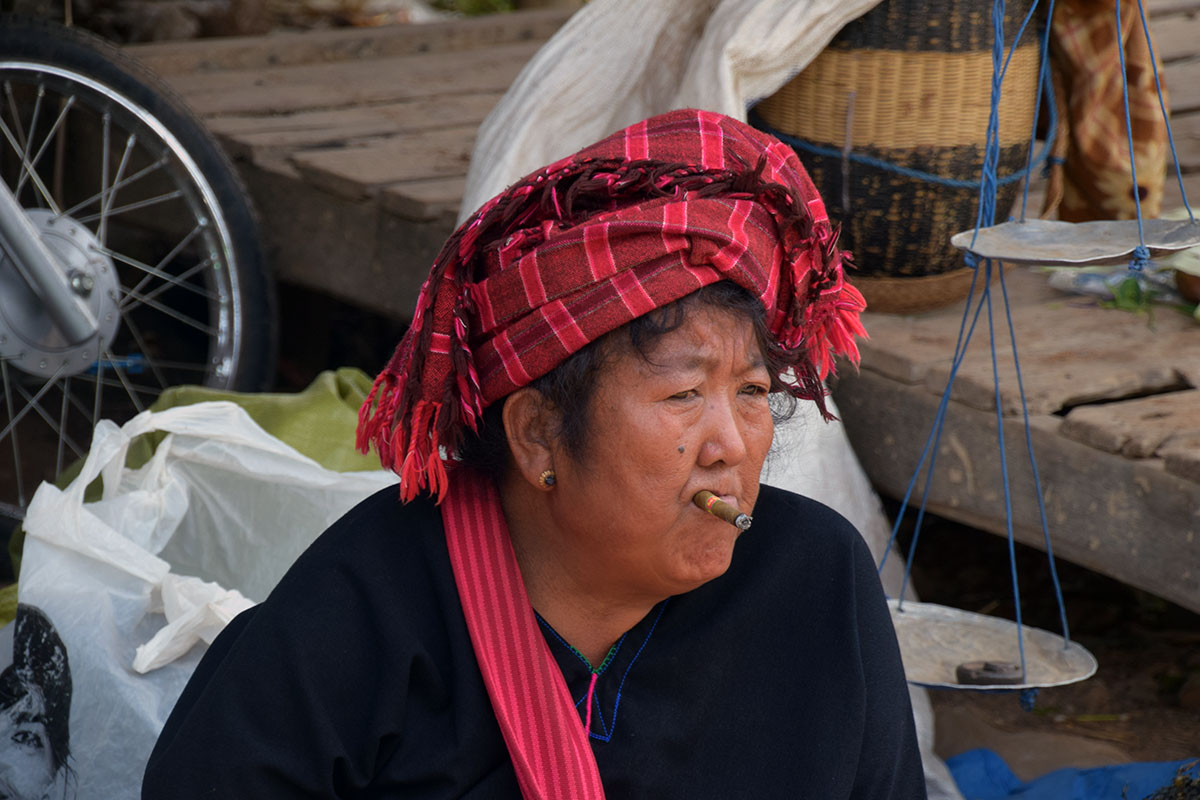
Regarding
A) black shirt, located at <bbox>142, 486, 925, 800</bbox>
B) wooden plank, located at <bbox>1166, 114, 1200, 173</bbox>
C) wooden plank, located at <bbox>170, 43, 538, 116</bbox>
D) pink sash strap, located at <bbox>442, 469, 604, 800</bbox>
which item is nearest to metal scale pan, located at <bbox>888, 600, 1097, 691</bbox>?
black shirt, located at <bbox>142, 486, 925, 800</bbox>

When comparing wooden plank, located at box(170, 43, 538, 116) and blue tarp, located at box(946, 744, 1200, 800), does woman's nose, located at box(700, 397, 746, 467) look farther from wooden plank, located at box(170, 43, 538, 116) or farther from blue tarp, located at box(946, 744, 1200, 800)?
wooden plank, located at box(170, 43, 538, 116)

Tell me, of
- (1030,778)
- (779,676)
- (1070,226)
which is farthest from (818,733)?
(1030,778)

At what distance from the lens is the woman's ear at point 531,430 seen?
4.33ft

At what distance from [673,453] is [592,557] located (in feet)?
0.51

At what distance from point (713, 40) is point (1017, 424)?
79 centimetres

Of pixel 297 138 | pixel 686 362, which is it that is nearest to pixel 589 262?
pixel 686 362

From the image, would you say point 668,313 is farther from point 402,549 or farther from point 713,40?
point 713,40

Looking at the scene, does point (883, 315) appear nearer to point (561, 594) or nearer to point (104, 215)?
point (561, 594)

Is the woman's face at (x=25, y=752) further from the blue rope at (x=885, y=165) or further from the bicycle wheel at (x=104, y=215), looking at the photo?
the blue rope at (x=885, y=165)

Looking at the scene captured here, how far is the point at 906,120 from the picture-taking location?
2363mm

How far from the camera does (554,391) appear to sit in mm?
1296

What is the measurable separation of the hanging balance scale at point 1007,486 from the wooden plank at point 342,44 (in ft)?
8.74

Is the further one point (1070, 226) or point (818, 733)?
point (1070, 226)

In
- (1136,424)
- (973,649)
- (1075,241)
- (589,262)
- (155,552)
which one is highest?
(589,262)
